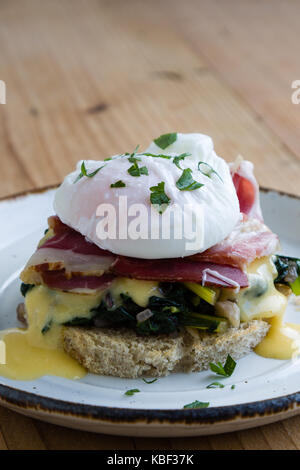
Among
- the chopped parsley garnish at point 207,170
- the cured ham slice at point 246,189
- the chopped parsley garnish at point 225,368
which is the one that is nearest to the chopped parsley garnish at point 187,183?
the chopped parsley garnish at point 207,170

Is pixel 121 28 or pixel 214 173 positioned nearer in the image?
pixel 214 173

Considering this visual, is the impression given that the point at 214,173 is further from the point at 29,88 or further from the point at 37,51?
the point at 37,51

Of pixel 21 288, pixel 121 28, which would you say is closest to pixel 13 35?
pixel 121 28

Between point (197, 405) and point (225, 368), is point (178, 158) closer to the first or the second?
point (225, 368)

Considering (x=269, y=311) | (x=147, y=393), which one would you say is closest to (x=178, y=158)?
(x=269, y=311)

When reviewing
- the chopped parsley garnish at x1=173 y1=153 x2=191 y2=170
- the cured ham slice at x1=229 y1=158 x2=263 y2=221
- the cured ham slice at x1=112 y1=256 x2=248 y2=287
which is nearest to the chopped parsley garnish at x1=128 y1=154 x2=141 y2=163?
the chopped parsley garnish at x1=173 y1=153 x2=191 y2=170

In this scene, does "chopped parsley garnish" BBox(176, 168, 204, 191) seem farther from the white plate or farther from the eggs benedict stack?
the white plate
